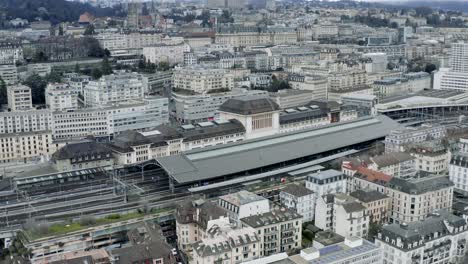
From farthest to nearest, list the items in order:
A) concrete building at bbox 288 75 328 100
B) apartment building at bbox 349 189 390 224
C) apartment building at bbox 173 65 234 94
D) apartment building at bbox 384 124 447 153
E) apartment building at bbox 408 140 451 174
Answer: concrete building at bbox 288 75 328 100, apartment building at bbox 173 65 234 94, apartment building at bbox 384 124 447 153, apartment building at bbox 408 140 451 174, apartment building at bbox 349 189 390 224

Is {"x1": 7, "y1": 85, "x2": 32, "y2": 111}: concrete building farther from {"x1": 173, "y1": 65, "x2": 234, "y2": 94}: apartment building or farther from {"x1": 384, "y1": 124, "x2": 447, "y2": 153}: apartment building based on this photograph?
{"x1": 384, "y1": 124, "x2": 447, "y2": 153}: apartment building

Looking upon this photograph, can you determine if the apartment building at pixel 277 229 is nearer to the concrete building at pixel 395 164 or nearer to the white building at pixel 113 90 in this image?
the concrete building at pixel 395 164

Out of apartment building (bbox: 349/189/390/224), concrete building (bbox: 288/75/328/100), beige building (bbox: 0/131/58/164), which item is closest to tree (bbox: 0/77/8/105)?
beige building (bbox: 0/131/58/164)

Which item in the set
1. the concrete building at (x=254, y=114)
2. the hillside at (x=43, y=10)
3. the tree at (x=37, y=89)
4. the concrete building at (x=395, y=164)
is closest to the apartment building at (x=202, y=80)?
the concrete building at (x=254, y=114)

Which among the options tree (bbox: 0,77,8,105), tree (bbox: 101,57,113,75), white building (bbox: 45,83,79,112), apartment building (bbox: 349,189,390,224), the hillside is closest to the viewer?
apartment building (bbox: 349,189,390,224)

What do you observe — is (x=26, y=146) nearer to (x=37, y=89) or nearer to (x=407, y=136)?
(x=37, y=89)

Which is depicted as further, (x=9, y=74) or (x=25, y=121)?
(x=9, y=74)

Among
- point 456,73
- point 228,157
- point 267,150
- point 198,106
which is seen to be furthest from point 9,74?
point 456,73
